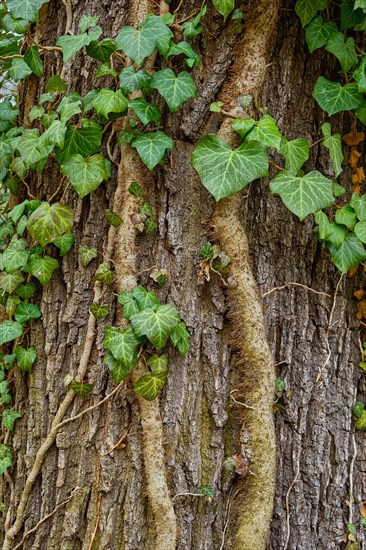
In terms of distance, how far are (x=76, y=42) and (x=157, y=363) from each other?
96 centimetres

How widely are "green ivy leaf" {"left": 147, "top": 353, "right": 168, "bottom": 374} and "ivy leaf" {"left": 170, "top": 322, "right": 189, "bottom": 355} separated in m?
0.06

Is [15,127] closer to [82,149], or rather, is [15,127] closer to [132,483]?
[82,149]

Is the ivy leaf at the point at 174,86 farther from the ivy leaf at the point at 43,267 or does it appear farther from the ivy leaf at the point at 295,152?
the ivy leaf at the point at 43,267

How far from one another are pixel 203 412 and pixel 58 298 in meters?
0.58

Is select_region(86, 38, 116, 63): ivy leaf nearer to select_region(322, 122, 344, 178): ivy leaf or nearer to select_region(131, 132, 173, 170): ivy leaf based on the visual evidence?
select_region(131, 132, 173, 170): ivy leaf

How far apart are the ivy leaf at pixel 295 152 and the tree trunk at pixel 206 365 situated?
13cm

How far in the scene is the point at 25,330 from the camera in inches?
66.1

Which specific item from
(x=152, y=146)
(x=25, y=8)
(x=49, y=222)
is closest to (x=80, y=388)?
(x=49, y=222)

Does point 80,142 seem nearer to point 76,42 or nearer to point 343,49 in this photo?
point 76,42

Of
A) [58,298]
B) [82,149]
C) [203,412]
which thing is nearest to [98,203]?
[82,149]

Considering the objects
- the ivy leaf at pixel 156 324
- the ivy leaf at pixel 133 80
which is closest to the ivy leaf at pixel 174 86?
the ivy leaf at pixel 133 80

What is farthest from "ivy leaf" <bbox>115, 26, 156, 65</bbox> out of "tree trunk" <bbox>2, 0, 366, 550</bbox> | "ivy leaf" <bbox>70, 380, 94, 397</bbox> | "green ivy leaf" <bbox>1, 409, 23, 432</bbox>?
"green ivy leaf" <bbox>1, 409, 23, 432</bbox>

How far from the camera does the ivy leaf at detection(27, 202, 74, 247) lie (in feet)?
5.04

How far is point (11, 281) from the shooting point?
165 cm
